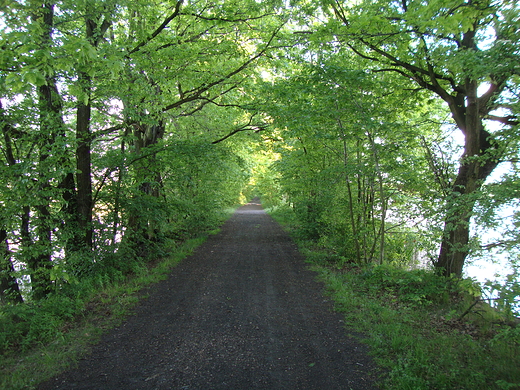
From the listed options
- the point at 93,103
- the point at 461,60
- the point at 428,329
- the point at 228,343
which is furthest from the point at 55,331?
the point at 461,60

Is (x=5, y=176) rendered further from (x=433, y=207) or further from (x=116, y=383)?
(x=433, y=207)

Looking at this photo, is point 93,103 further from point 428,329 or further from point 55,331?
point 428,329

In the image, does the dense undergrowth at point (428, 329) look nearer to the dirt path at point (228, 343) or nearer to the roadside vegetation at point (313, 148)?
the roadside vegetation at point (313, 148)

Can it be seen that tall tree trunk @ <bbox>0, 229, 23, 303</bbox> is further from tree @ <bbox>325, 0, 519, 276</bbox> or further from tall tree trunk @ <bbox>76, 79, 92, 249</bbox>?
tree @ <bbox>325, 0, 519, 276</bbox>

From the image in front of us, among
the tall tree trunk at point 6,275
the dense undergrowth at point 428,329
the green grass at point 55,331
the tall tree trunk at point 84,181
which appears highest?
the tall tree trunk at point 84,181

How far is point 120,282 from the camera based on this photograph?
6887mm

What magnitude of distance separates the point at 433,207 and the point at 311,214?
19.3 feet

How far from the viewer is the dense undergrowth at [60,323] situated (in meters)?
3.62

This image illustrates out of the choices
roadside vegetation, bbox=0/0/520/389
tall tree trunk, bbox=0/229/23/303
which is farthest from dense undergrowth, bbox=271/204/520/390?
tall tree trunk, bbox=0/229/23/303

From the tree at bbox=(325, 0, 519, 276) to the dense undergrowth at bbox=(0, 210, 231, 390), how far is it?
548cm

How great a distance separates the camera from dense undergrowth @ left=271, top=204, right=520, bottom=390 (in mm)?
3252

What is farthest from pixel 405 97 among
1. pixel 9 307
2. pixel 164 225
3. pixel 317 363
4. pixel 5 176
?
pixel 9 307

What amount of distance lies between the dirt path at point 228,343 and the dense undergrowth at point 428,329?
34 cm

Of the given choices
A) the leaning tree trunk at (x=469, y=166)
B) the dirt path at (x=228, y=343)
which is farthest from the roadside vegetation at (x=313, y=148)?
the dirt path at (x=228, y=343)
